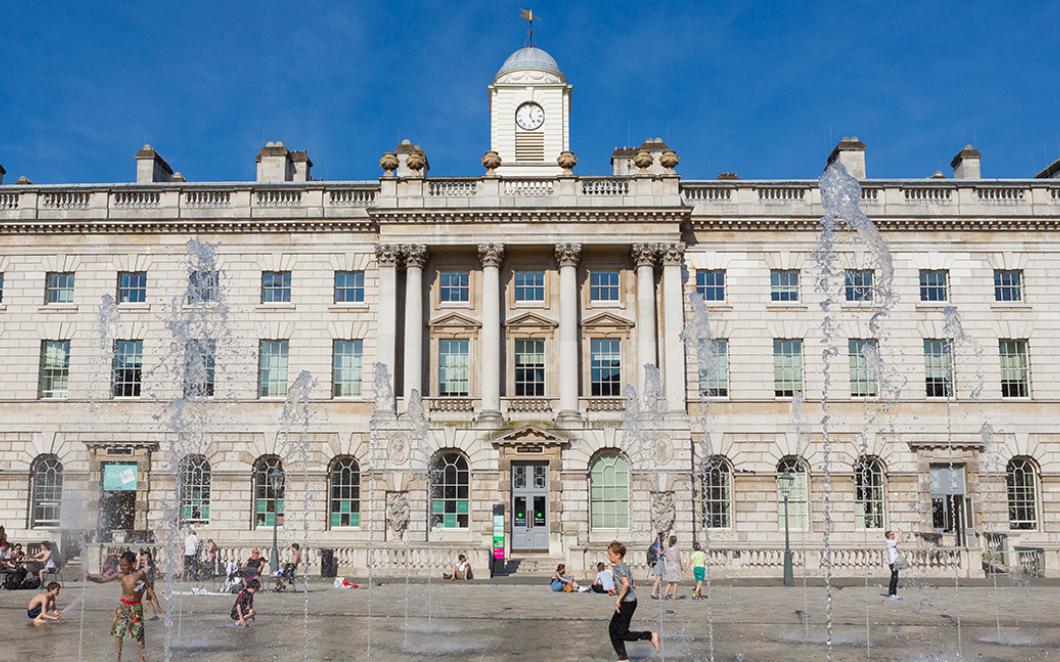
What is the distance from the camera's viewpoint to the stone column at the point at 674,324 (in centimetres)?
4016

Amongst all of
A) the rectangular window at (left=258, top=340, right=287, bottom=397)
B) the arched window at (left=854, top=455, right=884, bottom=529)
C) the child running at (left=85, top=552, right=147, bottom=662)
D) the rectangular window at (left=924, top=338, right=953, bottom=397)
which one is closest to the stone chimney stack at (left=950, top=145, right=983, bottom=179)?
the rectangular window at (left=924, top=338, right=953, bottom=397)

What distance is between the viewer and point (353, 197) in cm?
4291

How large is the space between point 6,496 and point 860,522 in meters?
33.9

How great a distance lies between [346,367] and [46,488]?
12932 mm

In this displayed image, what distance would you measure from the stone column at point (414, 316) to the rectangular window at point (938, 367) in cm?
2031

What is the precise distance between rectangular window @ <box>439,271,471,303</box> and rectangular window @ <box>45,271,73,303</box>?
15472mm

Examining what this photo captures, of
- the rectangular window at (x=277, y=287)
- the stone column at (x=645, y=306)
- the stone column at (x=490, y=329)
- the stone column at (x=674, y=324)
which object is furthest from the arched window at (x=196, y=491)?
the stone column at (x=674, y=324)

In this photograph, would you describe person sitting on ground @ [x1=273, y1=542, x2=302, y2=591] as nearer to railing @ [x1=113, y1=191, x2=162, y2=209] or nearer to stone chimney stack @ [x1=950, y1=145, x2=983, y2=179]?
railing @ [x1=113, y1=191, x2=162, y2=209]

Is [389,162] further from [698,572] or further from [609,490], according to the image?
[698,572]

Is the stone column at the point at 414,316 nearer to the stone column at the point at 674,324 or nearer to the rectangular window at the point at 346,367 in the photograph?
the rectangular window at the point at 346,367

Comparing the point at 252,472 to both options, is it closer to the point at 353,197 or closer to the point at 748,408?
the point at 353,197

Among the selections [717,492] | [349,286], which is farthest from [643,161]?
[717,492]

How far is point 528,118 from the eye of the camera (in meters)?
50.2

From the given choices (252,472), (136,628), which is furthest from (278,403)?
(136,628)
